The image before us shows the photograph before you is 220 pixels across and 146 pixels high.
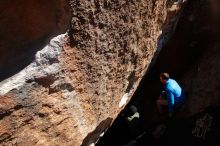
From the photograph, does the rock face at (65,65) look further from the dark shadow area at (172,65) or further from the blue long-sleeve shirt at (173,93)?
the dark shadow area at (172,65)

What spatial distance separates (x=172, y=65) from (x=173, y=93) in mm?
1068

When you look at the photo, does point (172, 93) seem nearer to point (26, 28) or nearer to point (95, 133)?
point (95, 133)

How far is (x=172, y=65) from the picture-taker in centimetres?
592

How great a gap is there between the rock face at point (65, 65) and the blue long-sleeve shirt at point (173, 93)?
138 centimetres

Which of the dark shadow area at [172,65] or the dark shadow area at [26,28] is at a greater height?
the dark shadow area at [26,28]

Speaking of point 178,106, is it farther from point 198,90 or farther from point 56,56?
point 56,56

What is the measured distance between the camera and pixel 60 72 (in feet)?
9.07

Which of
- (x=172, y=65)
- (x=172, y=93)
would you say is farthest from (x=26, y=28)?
(x=172, y=65)

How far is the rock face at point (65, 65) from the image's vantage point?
2576mm

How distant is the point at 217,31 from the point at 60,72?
3421mm

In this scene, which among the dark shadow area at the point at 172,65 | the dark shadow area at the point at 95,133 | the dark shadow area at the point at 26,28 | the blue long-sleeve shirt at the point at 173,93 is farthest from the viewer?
the dark shadow area at the point at 172,65

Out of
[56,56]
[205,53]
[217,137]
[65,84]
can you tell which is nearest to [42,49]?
[56,56]

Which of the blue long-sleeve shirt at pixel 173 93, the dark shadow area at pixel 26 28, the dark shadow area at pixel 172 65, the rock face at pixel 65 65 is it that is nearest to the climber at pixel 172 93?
the blue long-sleeve shirt at pixel 173 93

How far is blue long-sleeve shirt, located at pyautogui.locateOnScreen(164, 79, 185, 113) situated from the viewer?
4.91 metres
